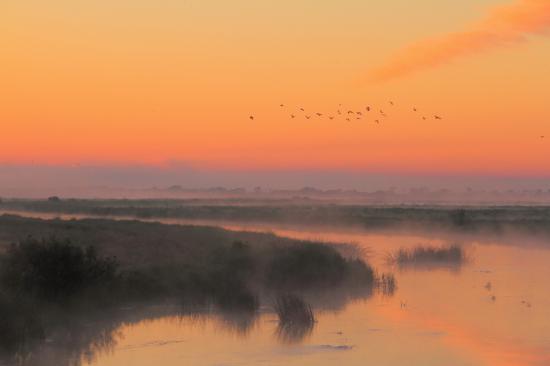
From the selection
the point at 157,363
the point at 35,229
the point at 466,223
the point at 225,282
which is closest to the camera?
the point at 157,363

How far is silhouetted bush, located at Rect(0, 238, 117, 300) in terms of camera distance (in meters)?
26.2

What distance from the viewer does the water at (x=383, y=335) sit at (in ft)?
70.8

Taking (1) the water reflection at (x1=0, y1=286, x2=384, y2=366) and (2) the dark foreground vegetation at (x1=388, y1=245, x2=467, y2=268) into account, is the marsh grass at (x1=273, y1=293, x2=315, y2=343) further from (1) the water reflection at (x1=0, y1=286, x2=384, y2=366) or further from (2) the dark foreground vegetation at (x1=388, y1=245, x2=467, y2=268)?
(2) the dark foreground vegetation at (x1=388, y1=245, x2=467, y2=268)

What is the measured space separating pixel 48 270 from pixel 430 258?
78.6 ft

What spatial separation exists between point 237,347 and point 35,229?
21970 millimetres

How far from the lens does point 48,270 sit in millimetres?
26516

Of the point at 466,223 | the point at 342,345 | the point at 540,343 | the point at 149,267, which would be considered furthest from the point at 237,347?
the point at 466,223

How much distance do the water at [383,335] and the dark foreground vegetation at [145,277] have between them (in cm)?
89

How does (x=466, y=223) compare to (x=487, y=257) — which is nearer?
(x=487, y=257)

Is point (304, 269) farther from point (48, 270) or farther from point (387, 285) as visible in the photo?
point (48, 270)

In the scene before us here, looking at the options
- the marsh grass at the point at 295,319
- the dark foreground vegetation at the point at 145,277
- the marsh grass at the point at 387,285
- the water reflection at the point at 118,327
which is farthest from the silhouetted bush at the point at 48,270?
the marsh grass at the point at 387,285

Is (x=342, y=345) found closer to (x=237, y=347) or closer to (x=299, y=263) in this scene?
(x=237, y=347)

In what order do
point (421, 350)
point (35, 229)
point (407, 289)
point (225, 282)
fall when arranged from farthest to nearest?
point (35, 229), point (407, 289), point (225, 282), point (421, 350)

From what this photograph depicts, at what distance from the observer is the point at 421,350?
22625 millimetres
